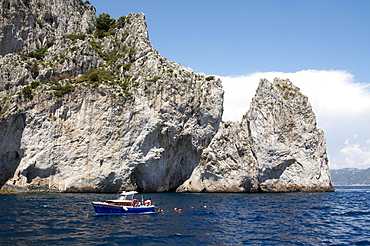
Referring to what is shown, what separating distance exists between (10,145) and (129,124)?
72.5 feet

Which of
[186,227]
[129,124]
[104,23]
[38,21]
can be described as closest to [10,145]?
[129,124]

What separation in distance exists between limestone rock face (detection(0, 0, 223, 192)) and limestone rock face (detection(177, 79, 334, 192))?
12.3 ft

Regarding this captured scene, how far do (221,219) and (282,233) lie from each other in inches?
307

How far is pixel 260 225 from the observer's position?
27.2m

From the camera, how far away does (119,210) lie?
33.8 meters

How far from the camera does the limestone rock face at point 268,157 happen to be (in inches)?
2712

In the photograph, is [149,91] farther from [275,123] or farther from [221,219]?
[221,219]

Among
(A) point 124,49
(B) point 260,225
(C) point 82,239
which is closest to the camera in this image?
(C) point 82,239

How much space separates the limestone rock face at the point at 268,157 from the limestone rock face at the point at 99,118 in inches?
148

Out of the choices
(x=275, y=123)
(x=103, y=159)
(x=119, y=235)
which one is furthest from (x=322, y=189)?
(x=119, y=235)

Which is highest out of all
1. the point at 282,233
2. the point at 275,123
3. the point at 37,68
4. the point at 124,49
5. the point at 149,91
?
the point at 124,49

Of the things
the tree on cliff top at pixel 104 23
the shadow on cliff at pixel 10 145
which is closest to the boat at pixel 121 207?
the shadow on cliff at pixel 10 145

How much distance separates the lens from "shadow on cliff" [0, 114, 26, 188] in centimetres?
5920

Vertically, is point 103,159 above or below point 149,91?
below
